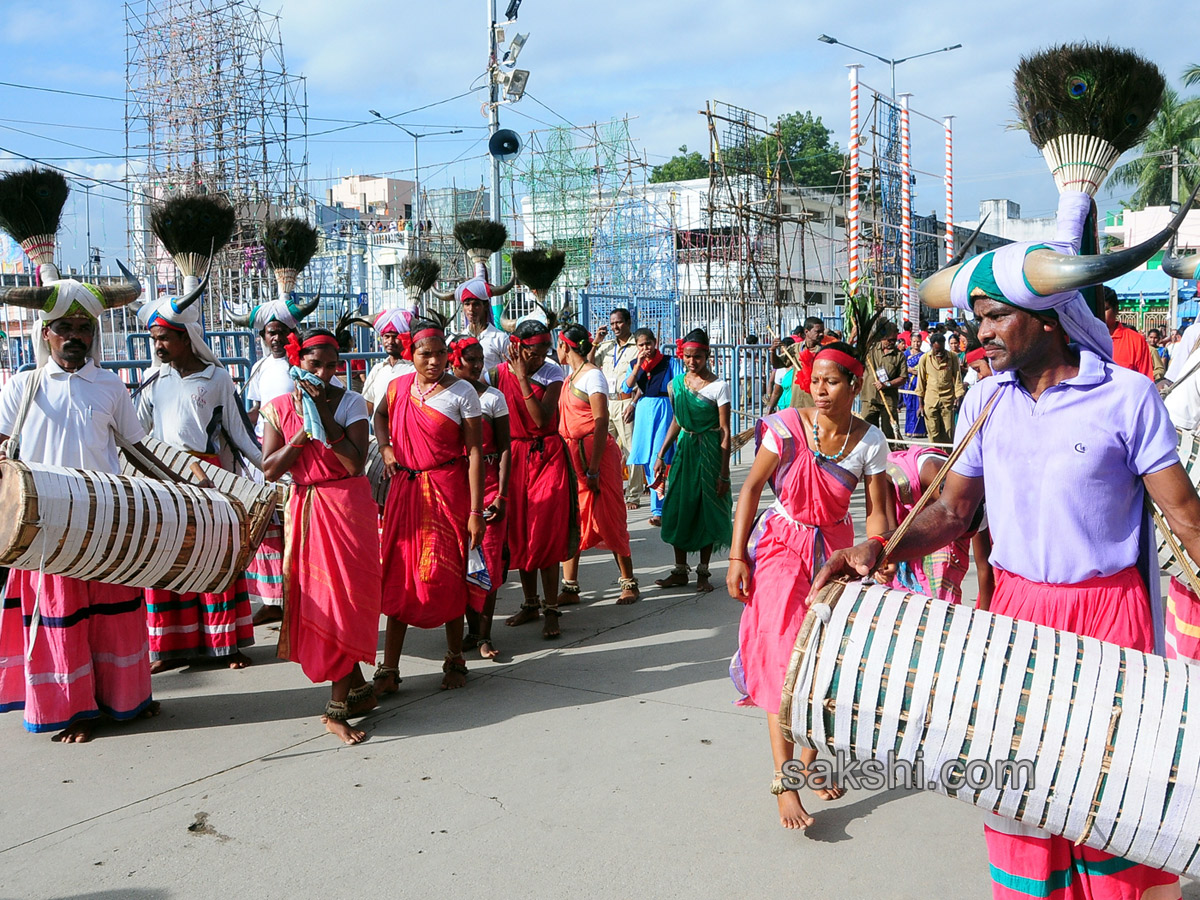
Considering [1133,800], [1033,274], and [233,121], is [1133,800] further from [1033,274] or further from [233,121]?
[233,121]

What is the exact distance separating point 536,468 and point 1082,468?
412cm

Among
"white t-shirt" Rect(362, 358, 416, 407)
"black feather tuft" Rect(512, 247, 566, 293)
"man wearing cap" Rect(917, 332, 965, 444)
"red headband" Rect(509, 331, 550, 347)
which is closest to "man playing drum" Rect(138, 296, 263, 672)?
"red headband" Rect(509, 331, 550, 347)

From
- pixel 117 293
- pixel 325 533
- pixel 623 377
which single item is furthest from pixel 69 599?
Result: pixel 623 377

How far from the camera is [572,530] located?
6.31m

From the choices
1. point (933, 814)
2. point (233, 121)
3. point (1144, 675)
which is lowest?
point (933, 814)

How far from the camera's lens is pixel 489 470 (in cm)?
579

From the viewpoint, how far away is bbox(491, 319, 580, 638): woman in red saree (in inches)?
241

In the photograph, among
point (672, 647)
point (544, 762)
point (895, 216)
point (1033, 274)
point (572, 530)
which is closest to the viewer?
point (1033, 274)

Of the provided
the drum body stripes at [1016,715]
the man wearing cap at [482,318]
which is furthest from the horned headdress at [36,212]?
the drum body stripes at [1016,715]

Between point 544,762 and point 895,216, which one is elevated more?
point 895,216

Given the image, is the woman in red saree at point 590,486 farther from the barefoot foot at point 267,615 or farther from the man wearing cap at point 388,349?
the barefoot foot at point 267,615

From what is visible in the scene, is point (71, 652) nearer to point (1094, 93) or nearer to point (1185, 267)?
point (1094, 93)

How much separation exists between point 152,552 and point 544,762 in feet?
5.93

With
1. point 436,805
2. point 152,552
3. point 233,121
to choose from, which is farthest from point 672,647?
point 233,121
